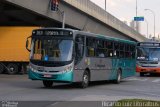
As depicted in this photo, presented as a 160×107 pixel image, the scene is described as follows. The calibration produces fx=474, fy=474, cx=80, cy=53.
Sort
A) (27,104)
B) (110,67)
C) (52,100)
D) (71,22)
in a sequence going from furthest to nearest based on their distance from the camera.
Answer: (71,22)
(110,67)
(52,100)
(27,104)

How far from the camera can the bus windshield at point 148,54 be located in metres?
39.9

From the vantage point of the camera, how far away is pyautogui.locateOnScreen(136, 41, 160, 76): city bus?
131ft

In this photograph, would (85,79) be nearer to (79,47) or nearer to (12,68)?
(79,47)

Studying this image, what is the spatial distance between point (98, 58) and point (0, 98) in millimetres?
8926

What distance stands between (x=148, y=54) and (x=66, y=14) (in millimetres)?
8749

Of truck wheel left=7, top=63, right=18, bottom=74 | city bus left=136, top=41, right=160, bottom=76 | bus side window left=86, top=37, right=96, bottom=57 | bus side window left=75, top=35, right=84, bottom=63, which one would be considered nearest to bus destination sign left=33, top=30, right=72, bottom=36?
bus side window left=75, top=35, right=84, bottom=63

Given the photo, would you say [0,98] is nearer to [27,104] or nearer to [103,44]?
[27,104]

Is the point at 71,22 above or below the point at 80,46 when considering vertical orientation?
above

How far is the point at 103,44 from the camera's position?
2548cm

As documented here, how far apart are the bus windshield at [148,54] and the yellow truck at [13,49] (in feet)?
30.6

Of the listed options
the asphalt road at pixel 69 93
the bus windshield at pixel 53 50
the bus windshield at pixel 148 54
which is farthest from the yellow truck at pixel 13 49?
the bus windshield at pixel 53 50

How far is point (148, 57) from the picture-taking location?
40.1 m

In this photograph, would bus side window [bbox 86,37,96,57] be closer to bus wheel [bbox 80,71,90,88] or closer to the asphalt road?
bus wheel [bbox 80,71,90,88]

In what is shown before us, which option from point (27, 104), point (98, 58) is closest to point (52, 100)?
point (27, 104)
